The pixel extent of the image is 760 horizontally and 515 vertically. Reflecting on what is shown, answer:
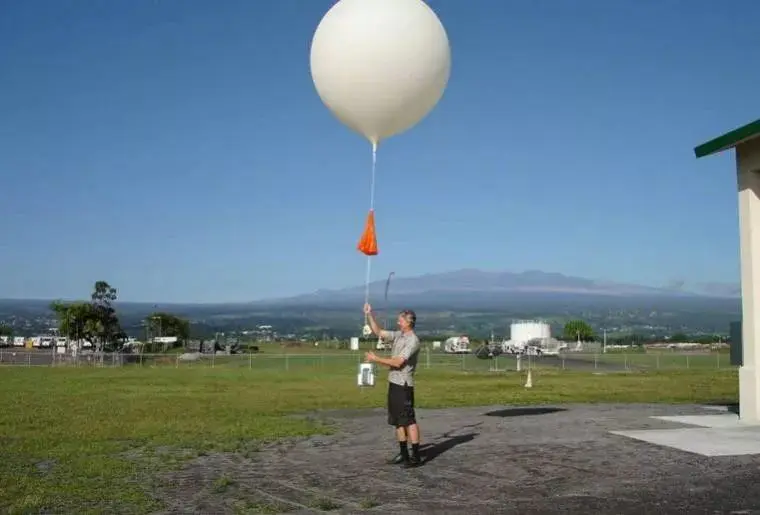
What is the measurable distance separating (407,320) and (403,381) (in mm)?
740

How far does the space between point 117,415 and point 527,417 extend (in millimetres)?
8006

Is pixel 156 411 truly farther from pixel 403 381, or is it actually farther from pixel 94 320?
pixel 94 320

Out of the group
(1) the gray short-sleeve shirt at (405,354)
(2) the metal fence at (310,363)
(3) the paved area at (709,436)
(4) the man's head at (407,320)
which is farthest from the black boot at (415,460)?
(2) the metal fence at (310,363)

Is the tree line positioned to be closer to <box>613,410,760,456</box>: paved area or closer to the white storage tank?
the white storage tank

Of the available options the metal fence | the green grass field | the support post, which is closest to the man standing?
the green grass field

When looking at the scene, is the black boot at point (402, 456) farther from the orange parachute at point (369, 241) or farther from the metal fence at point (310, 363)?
the metal fence at point (310, 363)

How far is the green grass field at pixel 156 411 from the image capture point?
847cm

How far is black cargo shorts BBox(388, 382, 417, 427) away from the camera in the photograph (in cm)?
951

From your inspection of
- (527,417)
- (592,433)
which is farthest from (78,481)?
(527,417)

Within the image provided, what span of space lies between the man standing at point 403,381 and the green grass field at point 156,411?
2.72m

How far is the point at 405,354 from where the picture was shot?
376 inches

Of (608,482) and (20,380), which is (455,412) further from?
(20,380)

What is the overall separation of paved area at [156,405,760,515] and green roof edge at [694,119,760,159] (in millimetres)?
4806

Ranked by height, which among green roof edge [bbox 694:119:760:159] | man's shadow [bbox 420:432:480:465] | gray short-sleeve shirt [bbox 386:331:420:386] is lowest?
man's shadow [bbox 420:432:480:465]
